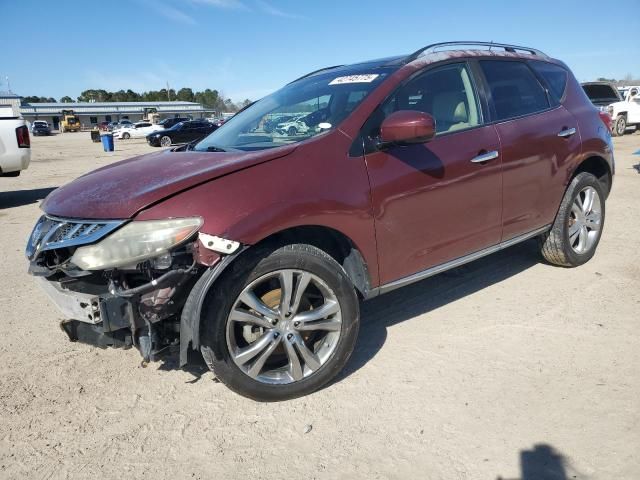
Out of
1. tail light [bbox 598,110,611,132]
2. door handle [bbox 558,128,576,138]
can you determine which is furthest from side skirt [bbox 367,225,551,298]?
tail light [bbox 598,110,611,132]

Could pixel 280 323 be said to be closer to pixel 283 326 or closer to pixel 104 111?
pixel 283 326

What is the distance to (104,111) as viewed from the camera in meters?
93.5

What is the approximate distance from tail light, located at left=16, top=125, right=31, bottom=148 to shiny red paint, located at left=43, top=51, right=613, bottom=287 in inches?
276

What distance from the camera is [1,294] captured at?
4613 millimetres

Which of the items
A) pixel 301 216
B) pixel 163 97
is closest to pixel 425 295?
pixel 301 216

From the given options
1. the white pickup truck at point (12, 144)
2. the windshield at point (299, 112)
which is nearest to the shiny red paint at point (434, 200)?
the windshield at point (299, 112)

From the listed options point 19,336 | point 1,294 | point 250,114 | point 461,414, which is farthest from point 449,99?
point 1,294

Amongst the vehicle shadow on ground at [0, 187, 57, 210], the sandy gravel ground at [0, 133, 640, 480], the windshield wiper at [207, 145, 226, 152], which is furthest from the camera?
the vehicle shadow on ground at [0, 187, 57, 210]

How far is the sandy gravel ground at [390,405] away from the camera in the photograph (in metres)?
2.35

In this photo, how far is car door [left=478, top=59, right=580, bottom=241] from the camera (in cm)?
379

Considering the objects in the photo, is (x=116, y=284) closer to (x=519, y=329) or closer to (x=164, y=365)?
(x=164, y=365)

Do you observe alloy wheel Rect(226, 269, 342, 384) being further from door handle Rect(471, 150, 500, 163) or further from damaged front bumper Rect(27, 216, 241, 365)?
door handle Rect(471, 150, 500, 163)

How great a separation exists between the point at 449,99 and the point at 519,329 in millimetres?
1681

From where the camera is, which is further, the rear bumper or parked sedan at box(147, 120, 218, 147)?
parked sedan at box(147, 120, 218, 147)
